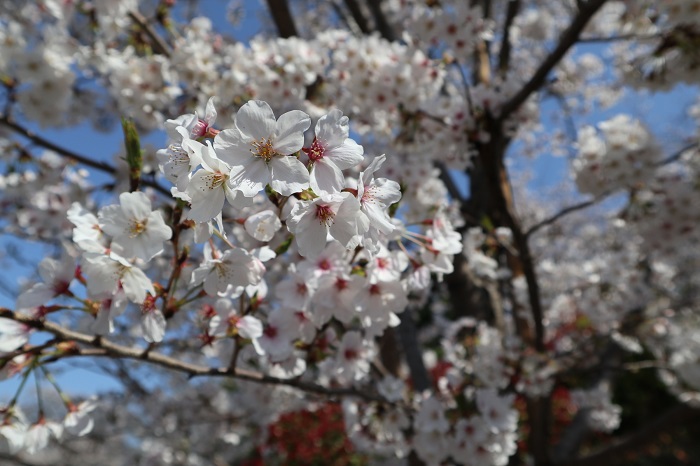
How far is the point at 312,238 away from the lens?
0.99m

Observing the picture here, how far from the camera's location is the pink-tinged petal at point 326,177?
0.94m

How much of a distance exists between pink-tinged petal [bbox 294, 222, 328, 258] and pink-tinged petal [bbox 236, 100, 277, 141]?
0.20 meters

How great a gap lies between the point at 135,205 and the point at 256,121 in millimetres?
334

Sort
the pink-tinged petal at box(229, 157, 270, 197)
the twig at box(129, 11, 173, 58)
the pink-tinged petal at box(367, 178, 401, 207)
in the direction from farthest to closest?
1. the twig at box(129, 11, 173, 58)
2. the pink-tinged petal at box(367, 178, 401, 207)
3. the pink-tinged petal at box(229, 157, 270, 197)

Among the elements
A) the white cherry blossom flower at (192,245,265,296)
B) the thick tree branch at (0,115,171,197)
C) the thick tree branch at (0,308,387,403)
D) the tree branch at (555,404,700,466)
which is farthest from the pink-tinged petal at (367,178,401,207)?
the tree branch at (555,404,700,466)

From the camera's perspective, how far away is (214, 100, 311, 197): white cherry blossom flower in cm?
91

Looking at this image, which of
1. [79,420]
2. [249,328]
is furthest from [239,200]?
[79,420]

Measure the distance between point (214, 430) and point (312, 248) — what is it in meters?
5.61

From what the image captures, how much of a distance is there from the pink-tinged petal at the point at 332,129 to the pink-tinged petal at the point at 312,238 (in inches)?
6.6

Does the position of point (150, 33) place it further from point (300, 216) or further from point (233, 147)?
point (300, 216)

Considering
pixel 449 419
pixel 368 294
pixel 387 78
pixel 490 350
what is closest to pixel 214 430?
pixel 490 350

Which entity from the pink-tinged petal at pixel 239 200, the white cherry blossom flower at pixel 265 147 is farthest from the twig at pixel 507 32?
the pink-tinged petal at pixel 239 200

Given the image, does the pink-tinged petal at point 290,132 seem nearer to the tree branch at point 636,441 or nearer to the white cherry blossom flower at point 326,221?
the white cherry blossom flower at point 326,221

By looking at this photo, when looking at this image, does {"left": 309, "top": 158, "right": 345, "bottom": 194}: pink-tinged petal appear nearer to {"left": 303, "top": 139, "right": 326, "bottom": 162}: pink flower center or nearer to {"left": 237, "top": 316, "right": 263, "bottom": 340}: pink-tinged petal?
{"left": 303, "top": 139, "right": 326, "bottom": 162}: pink flower center
